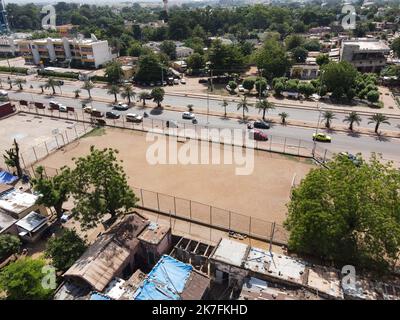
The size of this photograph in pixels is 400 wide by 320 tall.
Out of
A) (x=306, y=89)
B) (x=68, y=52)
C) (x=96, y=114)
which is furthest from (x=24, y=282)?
(x=68, y=52)

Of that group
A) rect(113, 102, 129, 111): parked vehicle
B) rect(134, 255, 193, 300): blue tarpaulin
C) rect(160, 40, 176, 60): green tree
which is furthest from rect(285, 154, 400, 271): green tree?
rect(160, 40, 176, 60): green tree

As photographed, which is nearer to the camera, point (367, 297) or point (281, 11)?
point (367, 297)

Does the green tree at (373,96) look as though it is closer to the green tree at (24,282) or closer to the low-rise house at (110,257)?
the low-rise house at (110,257)

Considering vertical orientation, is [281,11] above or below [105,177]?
above

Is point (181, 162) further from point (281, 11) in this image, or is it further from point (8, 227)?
point (281, 11)

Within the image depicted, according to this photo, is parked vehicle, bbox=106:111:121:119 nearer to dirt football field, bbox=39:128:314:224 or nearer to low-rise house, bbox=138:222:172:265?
dirt football field, bbox=39:128:314:224

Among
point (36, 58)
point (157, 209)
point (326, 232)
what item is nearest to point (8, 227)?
point (157, 209)
